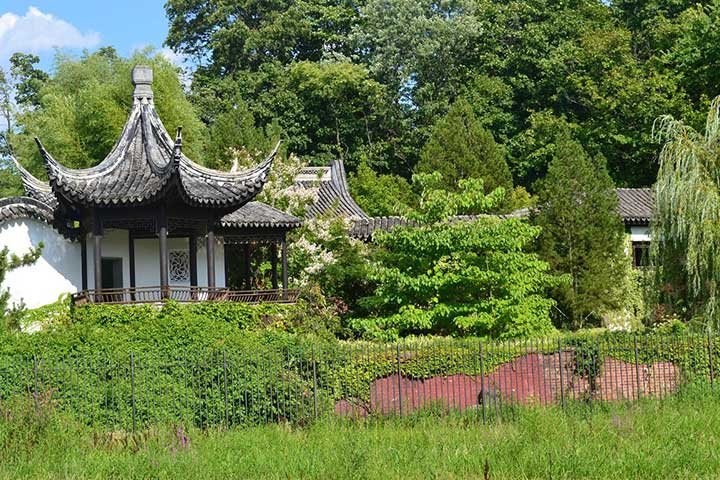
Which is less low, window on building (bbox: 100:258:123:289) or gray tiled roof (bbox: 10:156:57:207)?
gray tiled roof (bbox: 10:156:57:207)

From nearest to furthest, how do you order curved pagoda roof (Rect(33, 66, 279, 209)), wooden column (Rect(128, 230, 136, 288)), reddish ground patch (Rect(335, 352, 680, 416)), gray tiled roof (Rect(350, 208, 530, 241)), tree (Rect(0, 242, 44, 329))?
reddish ground patch (Rect(335, 352, 680, 416)), tree (Rect(0, 242, 44, 329)), curved pagoda roof (Rect(33, 66, 279, 209)), wooden column (Rect(128, 230, 136, 288)), gray tiled roof (Rect(350, 208, 530, 241))

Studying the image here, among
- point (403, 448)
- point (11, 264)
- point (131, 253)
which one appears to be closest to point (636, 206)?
point (131, 253)

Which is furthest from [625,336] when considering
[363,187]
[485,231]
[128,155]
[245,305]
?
[363,187]

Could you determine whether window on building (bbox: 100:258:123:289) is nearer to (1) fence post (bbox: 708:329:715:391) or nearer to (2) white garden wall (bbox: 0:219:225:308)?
(2) white garden wall (bbox: 0:219:225:308)

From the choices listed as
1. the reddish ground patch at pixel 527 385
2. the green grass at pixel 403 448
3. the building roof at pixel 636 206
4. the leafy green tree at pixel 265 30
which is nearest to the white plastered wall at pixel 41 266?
the green grass at pixel 403 448

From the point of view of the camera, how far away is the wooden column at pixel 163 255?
19.2 metres

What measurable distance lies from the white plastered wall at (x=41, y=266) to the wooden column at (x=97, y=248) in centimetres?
260

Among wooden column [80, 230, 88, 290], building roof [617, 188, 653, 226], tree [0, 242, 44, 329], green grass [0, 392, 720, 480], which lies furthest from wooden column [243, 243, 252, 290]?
building roof [617, 188, 653, 226]

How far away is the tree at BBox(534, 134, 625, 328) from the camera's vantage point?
24.0 metres

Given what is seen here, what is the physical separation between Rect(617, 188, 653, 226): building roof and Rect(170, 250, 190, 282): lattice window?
41.5ft

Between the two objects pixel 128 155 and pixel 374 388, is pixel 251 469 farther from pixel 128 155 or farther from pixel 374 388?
pixel 128 155

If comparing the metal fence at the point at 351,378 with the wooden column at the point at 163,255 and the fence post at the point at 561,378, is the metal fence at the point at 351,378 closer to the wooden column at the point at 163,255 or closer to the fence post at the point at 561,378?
the fence post at the point at 561,378

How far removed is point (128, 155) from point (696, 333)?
41.0ft

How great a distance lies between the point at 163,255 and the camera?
1944 centimetres
